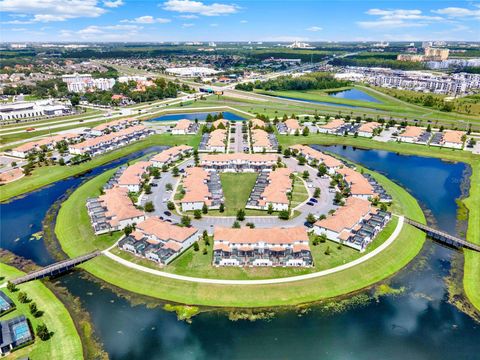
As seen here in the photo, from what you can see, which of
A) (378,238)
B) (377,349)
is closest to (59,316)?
(377,349)

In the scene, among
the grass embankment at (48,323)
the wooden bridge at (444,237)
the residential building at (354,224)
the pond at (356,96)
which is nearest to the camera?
the grass embankment at (48,323)

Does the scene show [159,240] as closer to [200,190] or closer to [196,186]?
[200,190]

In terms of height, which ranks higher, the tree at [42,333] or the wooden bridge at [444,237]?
the wooden bridge at [444,237]

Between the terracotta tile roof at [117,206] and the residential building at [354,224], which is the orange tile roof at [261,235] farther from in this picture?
the terracotta tile roof at [117,206]

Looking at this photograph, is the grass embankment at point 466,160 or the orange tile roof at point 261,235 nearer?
the grass embankment at point 466,160

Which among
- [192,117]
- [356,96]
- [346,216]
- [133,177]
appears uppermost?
[356,96]

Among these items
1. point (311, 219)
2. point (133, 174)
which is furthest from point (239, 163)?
point (311, 219)

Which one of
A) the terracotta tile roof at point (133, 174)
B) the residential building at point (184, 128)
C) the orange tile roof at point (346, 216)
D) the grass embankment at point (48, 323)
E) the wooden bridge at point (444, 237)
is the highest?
the residential building at point (184, 128)

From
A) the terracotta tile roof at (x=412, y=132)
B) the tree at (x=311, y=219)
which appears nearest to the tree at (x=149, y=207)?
the tree at (x=311, y=219)
